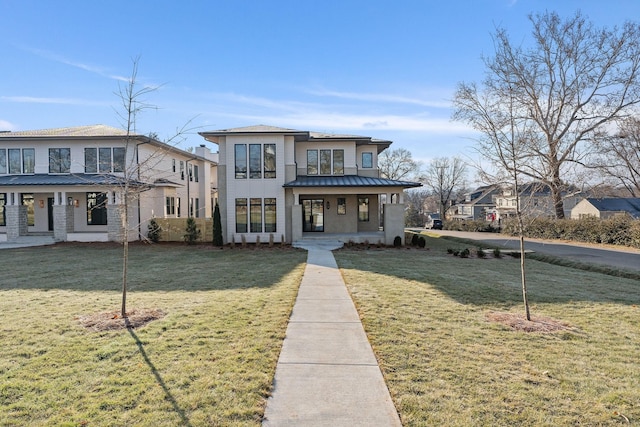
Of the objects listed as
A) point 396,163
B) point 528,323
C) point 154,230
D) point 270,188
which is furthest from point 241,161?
point 396,163

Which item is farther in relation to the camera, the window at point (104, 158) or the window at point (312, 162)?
the window at point (312, 162)

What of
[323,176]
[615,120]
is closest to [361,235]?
[323,176]

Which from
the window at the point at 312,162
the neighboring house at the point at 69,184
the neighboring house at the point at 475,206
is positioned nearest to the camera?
the neighboring house at the point at 69,184

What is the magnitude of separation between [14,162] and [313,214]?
1822 centimetres

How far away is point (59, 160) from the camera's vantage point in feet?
72.9

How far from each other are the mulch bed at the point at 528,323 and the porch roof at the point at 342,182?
504 inches

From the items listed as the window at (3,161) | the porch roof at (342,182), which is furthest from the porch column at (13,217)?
the porch roof at (342,182)

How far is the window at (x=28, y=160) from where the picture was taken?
22.2 m

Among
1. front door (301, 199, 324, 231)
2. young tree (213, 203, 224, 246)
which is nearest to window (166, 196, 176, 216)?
young tree (213, 203, 224, 246)

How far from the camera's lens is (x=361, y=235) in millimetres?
20328

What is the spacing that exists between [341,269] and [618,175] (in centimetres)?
3717

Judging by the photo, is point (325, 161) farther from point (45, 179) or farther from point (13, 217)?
point (13, 217)

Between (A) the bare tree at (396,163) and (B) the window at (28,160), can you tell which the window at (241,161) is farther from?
(A) the bare tree at (396,163)

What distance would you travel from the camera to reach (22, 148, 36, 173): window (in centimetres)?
2219
